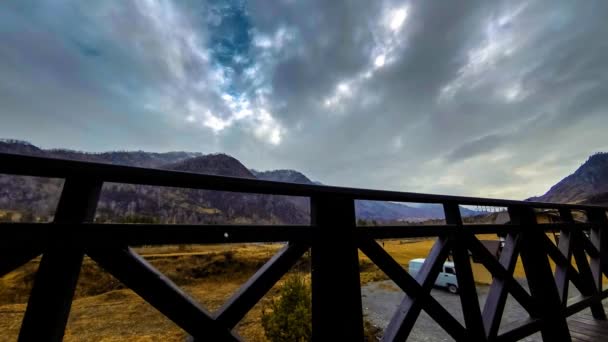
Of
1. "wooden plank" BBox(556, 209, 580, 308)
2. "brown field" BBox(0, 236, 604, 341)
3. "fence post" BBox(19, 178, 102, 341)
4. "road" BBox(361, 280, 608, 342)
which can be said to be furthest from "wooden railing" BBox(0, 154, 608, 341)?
"brown field" BBox(0, 236, 604, 341)

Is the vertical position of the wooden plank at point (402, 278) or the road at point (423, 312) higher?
the wooden plank at point (402, 278)

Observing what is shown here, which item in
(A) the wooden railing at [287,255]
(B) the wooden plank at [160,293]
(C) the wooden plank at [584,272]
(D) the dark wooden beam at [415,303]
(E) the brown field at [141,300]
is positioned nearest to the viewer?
(A) the wooden railing at [287,255]

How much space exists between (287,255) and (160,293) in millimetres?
708

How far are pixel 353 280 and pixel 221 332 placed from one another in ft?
3.06

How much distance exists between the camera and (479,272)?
23.0m

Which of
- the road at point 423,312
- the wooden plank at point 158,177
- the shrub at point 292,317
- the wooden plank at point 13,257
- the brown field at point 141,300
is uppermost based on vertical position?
the wooden plank at point 158,177

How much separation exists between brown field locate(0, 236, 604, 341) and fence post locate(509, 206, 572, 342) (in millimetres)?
15955

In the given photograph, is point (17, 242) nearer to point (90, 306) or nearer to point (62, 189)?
point (62, 189)

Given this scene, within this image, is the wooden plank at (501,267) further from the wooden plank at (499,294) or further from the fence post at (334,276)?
the fence post at (334,276)

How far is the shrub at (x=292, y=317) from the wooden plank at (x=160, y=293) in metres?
10.1

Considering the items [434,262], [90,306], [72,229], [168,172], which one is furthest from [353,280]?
[90,306]

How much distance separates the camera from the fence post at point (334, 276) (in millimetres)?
1706

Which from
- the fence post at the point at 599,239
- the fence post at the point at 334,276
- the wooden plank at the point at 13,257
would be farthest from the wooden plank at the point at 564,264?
the wooden plank at the point at 13,257

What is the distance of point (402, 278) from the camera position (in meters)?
2.00
